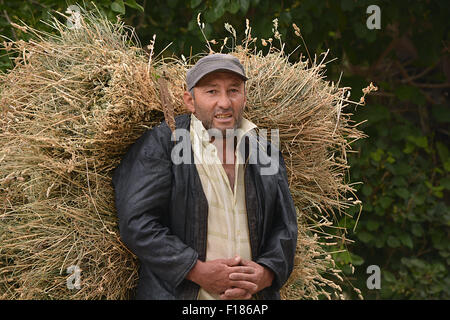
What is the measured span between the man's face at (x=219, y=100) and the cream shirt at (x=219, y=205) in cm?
Answer: 6

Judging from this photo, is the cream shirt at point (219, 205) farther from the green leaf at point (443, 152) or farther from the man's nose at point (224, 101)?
the green leaf at point (443, 152)

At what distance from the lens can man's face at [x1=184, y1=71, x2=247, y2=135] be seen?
8.00 ft

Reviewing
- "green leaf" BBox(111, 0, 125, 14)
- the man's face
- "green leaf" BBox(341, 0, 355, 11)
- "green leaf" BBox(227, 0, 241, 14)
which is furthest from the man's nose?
"green leaf" BBox(341, 0, 355, 11)

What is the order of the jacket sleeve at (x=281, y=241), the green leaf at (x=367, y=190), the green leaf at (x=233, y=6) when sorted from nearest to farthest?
1. the jacket sleeve at (x=281, y=241)
2. the green leaf at (x=233, y=6)
3. the green leaf at (x=367, y=190)

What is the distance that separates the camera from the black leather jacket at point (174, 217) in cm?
236

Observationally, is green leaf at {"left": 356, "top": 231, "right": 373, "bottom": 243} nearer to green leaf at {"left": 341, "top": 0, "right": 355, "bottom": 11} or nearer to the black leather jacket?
green leaf at {"left": 341, "top": 0, "right": 355, "bottom": 11}

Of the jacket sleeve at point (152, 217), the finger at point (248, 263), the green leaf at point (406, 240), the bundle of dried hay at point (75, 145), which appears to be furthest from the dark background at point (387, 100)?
the finger at point (248, 263)

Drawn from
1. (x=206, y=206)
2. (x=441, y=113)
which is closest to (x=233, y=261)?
(x=206, y=206)

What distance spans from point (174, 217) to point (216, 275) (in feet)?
0.88

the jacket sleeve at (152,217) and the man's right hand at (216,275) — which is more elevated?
the jacket sleeve at (152,217)

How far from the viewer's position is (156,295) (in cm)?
246

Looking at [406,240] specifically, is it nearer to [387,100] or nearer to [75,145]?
[387,100]

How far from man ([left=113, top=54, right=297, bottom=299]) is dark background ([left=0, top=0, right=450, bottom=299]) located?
158 cm

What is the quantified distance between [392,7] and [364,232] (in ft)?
5.65
